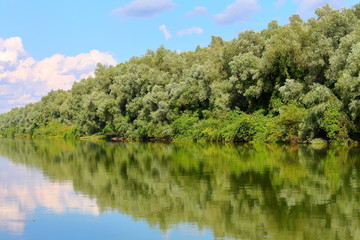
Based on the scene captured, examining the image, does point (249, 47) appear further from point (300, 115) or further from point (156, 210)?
point (156, 210)

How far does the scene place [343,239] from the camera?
9.62 meters

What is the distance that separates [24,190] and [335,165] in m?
15.9

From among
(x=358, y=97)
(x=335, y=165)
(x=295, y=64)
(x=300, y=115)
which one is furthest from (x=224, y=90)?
(x=335, y=165)

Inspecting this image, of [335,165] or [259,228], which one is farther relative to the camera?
[335,165]

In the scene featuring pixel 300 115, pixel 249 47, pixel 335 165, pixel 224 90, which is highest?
pixel 249 47

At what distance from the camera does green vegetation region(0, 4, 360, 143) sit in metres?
42.3

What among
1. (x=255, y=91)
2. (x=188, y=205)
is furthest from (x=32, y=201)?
(x=255, y=91)

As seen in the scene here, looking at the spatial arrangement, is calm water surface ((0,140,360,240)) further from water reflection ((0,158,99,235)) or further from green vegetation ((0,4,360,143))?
green vegetation ((0,4,360,143))

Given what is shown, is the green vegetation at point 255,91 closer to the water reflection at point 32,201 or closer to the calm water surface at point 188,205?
the calm water surface at point 188,205

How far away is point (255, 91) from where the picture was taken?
54406 mm

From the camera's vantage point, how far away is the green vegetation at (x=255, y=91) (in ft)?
139

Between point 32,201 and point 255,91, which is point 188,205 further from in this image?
point 255,91

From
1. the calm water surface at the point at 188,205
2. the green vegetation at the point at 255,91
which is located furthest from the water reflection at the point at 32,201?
the green vegetation at the point at 255,91

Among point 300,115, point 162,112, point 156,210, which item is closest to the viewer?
point 156,210
